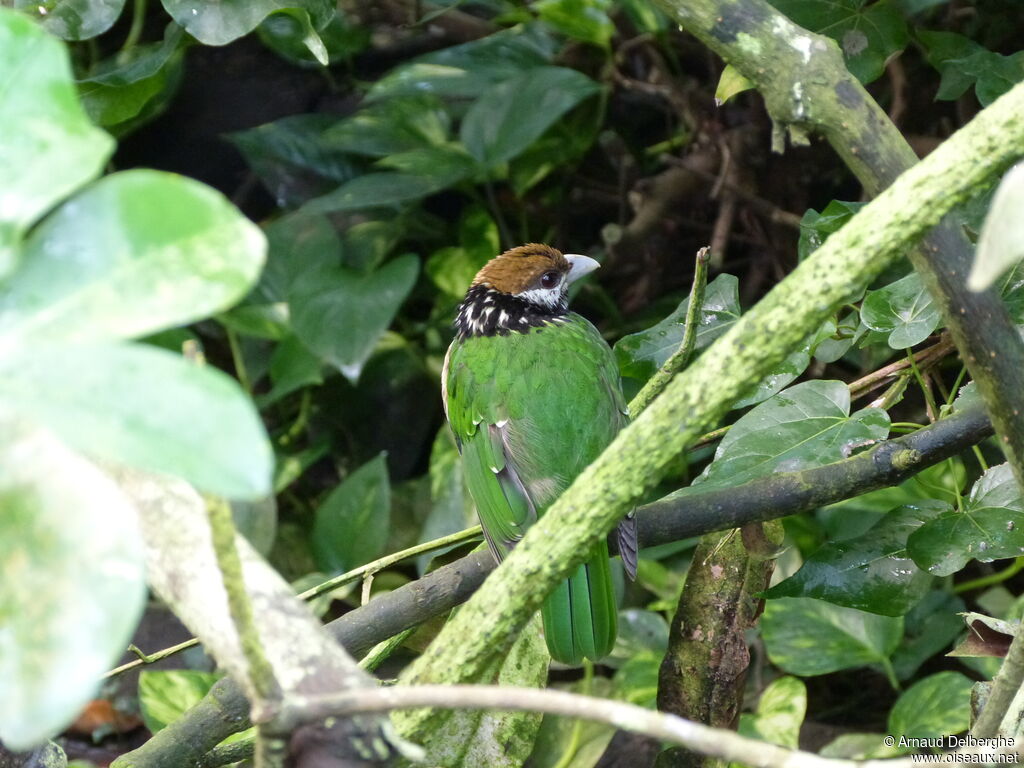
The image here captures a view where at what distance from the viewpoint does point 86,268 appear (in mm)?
802

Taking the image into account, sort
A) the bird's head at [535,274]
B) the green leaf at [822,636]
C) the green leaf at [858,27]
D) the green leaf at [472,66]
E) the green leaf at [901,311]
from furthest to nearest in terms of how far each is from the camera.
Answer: the green leaf at [472,66], the bird's head at [535,274], the green leaf at [822,636], the green leaf at [858,27], the green leaf at [901,311]

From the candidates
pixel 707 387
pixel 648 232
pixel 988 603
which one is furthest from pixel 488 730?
pixel 648 232

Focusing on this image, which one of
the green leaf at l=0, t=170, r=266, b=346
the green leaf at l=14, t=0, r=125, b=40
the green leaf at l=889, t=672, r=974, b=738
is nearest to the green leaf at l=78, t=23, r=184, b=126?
the green leaf at l=14, t=0, r=125, b=40

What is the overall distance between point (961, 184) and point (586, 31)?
2773 mm

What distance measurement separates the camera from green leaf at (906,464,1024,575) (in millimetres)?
1799

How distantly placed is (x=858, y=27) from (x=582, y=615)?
159 cm

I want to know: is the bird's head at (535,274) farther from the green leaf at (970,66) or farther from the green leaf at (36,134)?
the green leaf at (36,134)

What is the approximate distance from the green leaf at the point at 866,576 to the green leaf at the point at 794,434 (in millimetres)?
187

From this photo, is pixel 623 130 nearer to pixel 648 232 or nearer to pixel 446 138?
pixel 648 232

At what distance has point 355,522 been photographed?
345 centimetres

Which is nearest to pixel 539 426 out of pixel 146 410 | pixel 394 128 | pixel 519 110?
pixel 519 110

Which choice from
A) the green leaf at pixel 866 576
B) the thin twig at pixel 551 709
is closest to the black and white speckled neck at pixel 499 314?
the green leaf at pixel 866 576

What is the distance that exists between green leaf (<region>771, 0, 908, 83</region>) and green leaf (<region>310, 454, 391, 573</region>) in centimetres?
189

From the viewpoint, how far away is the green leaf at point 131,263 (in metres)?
0.77
